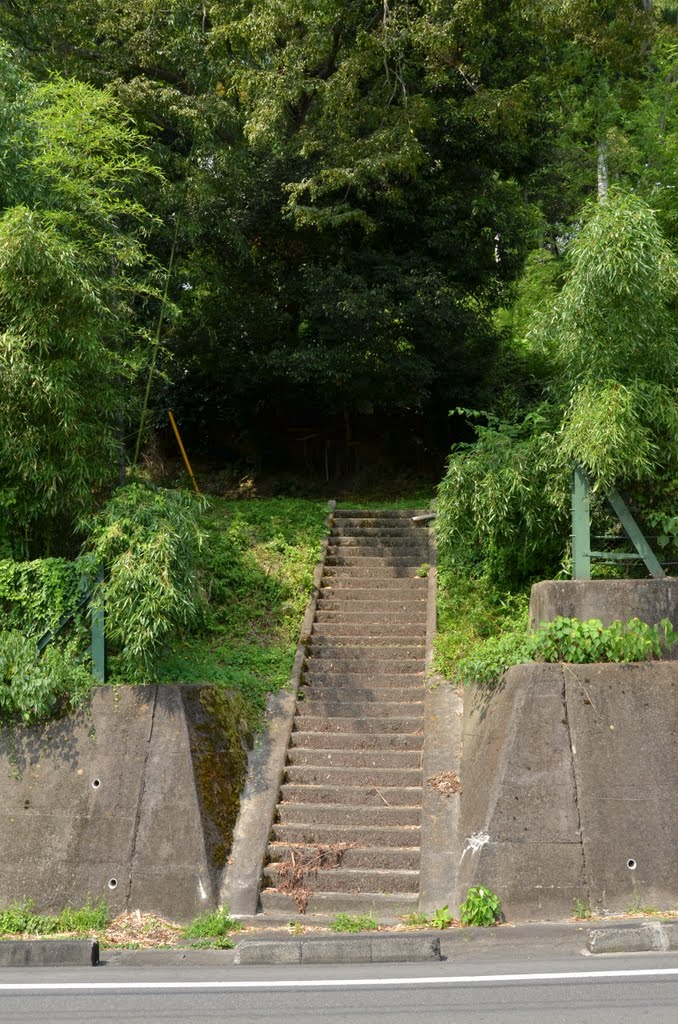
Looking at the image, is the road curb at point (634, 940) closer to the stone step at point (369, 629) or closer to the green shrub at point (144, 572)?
the green shrub at point (144, 572)

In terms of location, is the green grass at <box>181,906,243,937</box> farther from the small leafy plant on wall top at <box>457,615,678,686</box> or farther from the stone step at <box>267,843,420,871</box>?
the small leafy plant on wall top at <box>457,615,678,686</box>

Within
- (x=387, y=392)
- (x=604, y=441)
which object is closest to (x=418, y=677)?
(x=604, y=441)

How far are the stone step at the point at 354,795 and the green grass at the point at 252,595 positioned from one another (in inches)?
39.1

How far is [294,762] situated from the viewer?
9727 mm

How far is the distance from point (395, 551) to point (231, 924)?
599 centimetres

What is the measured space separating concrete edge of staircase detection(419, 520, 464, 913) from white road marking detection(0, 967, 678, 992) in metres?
1.57

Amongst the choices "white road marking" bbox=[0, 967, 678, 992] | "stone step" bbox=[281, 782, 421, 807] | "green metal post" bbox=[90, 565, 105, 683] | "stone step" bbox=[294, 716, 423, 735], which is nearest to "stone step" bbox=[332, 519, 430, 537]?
"stone step" bbox=[294, 716, 423, 735]

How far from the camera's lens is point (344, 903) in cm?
836

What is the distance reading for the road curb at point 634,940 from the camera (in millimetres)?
7156

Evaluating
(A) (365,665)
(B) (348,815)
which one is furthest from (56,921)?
(A) (365,665)

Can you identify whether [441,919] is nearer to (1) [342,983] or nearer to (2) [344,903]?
(2) [344,903]

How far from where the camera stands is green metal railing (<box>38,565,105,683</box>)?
929 centimetres

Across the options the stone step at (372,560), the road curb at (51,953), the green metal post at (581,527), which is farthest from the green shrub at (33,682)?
the green metal post at (581,527)

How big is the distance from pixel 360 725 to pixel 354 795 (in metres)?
0.92
